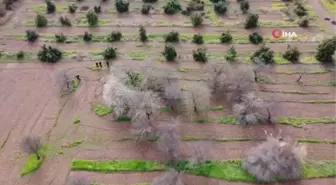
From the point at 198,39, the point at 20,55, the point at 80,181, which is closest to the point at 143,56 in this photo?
the point at 198,39

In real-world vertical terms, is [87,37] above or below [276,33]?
above

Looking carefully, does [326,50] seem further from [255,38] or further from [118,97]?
[118,97]

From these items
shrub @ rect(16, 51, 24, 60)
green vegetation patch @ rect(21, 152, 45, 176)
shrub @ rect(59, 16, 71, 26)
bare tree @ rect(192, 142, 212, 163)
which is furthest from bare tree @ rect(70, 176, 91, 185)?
shrub @ rect(59, 16, 71, 26)

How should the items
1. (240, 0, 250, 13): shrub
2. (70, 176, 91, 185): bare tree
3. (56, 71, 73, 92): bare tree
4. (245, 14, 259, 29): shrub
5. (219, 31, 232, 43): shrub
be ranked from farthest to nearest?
1. (240, 0, 250, 13): shrub
2. (245, 14, 259, 29): shrub
3. (219, 31, 232, 43): shrub
4. (56, 71, 73, 92): bare tree
5. (70, 176, 91, 185): bare tree

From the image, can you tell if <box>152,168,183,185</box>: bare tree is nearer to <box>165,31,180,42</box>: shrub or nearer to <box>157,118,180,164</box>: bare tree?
<box>157,118,180,164</box>: bare tree

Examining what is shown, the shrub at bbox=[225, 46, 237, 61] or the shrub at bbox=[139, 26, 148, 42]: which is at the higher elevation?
the shrub at bbox=[139, 26, 148, 42]

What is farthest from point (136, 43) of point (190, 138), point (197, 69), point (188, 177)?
point (188, 177)
